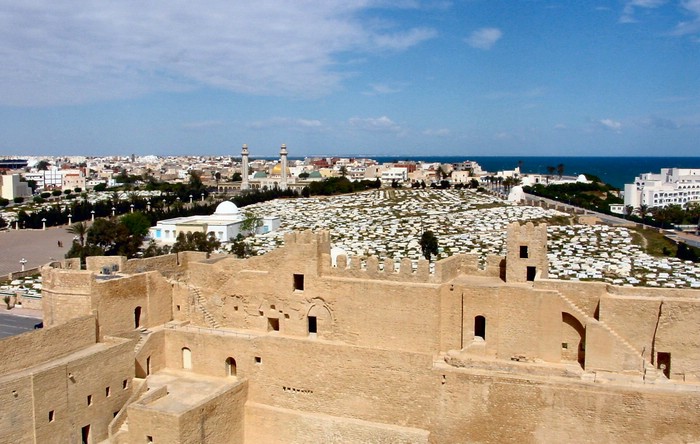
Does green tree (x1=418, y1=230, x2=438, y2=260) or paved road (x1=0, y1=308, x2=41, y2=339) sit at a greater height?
green tree (x1=418, y1=230, x2=438, y2=260)

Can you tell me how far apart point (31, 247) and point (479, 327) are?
186ft

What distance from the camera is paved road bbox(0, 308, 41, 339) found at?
27.2 m

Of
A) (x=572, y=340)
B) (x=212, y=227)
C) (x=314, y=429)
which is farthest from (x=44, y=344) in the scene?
(x=212, y=227)

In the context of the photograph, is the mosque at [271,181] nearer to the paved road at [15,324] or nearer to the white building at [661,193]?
the white building at [661,193]

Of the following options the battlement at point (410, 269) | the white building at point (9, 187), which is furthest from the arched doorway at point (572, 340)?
the white building at point (9, 187)

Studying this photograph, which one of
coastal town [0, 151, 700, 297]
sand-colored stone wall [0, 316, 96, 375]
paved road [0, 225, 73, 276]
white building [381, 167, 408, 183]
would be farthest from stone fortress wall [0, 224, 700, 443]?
white building [381, 167, 408, 183]

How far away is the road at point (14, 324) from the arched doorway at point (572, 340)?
22367mm

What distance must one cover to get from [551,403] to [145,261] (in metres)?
14.3

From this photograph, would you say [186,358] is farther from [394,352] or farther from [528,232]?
[528,232]

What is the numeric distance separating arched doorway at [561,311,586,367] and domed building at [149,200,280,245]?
159ft

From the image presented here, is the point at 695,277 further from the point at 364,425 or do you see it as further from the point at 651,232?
the point at 364,425

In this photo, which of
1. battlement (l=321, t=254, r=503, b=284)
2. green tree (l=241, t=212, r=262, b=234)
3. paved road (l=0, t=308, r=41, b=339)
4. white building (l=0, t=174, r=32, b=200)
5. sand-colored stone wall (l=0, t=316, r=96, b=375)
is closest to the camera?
sand-colored stone wall (l=0, t=316, r=96, b=375)

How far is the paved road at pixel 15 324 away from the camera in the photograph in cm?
A: 2720

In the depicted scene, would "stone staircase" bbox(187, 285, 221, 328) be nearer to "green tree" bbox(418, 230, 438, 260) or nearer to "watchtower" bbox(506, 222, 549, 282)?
"watchtower" bbox(506, 222, 549, 282)
